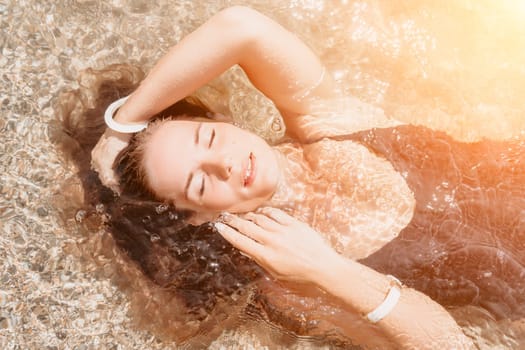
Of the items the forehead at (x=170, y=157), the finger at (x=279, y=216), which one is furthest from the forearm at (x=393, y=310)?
the forehead at (x=170, y=157)

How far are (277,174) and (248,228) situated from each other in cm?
23

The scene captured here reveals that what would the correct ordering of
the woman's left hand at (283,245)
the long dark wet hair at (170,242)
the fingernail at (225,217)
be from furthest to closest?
the long dark wet hair at (170,242), the fingernail at (225,217), the woman's left hand at (283,245)

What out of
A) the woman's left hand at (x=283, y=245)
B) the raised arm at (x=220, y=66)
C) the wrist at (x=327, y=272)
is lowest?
the wrist at (x=327, y=272)

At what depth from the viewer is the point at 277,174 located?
1942 mm

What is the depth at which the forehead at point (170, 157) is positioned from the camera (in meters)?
1.81

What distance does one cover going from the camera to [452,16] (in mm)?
2641

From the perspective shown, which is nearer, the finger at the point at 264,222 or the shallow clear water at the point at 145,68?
the finger at the point at 264,222

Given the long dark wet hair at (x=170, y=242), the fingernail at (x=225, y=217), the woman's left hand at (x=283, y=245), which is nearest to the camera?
the woman's left hand at (x=283, y=245)

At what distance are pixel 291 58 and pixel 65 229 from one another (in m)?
1.01

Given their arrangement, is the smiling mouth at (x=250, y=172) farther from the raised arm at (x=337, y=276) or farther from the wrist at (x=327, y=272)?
the wrist at (x=327, y=272)

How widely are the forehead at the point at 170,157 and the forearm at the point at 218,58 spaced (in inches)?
3.9

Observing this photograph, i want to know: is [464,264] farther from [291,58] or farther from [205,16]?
[205,16]

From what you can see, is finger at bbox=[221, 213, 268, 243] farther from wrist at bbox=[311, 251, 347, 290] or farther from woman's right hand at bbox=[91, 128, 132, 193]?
woman's right hand at bbox=[91, 128, 132, 193]

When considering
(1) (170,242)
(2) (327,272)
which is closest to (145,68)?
(1) (170,242)
